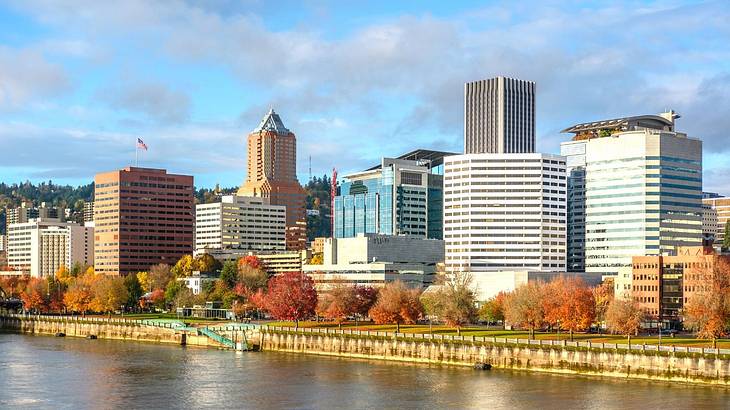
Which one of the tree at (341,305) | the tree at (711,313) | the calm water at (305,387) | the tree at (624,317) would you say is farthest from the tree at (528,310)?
the tree at (341,305)

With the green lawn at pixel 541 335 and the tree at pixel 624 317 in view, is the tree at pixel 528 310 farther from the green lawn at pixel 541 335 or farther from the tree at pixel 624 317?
the tree at pixel 624 317

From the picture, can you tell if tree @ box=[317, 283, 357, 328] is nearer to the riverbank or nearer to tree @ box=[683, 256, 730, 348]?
the riverbank

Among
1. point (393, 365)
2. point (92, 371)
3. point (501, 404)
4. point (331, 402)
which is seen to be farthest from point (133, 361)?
point (501, 404)

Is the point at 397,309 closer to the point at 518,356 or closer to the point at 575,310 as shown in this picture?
the point at 575,310

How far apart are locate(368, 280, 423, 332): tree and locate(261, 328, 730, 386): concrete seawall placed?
13.4 metres

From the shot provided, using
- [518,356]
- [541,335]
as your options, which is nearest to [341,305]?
[541,335]

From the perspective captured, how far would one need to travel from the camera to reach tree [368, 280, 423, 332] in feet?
608

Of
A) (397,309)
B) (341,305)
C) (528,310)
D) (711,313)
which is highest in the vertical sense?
(711,313)

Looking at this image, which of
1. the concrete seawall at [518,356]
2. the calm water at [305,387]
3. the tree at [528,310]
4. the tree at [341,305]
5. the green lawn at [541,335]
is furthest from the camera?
the tree at [341,305]

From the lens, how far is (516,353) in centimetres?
14712

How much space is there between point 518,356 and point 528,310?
18.4m

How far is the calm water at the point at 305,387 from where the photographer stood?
11431cm

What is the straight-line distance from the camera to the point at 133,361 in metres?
164

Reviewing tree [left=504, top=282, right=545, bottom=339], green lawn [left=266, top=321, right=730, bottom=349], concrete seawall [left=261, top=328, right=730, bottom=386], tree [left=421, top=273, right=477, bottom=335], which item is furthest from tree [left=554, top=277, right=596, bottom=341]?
concrete seawall [left=261, top=328, right=730, bottom=386]
